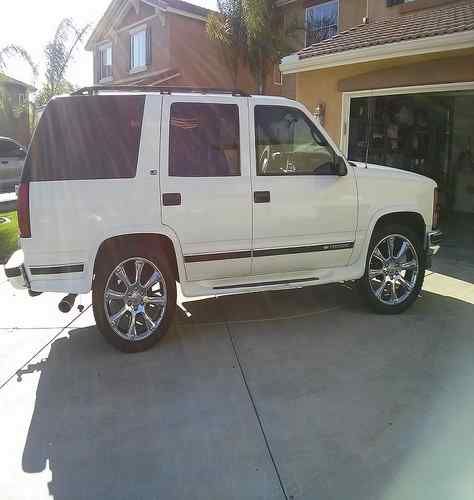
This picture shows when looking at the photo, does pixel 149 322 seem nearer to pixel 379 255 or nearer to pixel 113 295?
pixel 113 295

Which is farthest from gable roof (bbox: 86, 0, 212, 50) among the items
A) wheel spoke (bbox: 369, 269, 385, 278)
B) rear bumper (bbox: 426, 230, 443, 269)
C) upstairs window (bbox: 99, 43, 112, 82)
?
wheel spoke (bbox: 369, 269, 385, 278)

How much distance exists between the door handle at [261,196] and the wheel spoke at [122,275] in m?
1.33

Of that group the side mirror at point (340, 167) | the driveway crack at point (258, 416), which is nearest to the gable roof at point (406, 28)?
the side mirror at point (340, 167)

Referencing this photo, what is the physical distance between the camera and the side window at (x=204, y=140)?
473 centimetres

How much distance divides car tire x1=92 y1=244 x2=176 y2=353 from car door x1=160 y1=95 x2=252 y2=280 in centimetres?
29

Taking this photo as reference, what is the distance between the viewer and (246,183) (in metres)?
4.90

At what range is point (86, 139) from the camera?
4.52 metres

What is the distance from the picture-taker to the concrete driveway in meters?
3.03

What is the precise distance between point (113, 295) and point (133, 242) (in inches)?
19.3

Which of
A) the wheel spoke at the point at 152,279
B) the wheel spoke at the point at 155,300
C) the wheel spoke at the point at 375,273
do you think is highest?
the wheel spoke at the point at 152,279

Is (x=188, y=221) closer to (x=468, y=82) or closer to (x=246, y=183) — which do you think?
(x=246, y=183)

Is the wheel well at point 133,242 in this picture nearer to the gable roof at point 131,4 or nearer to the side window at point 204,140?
the side window at point 204,140

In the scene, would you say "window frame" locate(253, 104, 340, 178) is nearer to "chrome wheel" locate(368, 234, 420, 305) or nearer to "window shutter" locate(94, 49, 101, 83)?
"chrome wheel" locate(368, 234, 420, 305)

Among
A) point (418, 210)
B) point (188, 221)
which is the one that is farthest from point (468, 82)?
point (188, 221)
